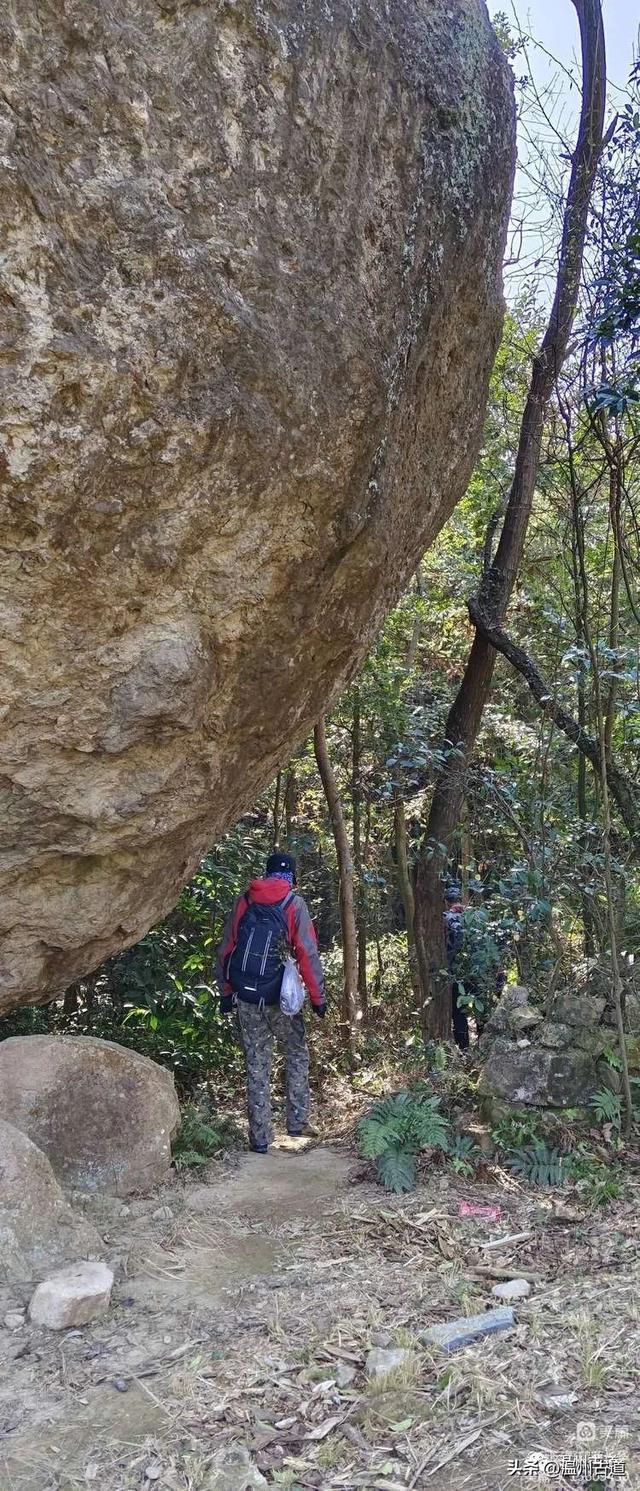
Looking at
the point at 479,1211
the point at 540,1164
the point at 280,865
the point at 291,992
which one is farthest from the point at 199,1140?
the point at 540,1164

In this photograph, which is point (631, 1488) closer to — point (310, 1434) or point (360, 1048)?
point (310, 1434)

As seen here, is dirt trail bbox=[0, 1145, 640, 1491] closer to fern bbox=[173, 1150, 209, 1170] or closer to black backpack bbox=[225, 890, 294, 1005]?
fern bbox=[173, 1150, 209, 1170]

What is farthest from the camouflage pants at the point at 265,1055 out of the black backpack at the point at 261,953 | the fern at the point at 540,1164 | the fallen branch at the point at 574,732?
the fallen branch at the point at 574,732

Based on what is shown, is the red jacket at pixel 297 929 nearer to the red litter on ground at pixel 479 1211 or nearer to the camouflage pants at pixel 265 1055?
the camouflage pants at pixel 265 1055

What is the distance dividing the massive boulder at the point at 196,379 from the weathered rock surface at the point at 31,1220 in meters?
0.96

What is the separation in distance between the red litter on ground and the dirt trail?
62 mm

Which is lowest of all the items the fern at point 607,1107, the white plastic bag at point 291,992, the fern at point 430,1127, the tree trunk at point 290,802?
the fern at point 430,1127

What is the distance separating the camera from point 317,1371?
3400 mm

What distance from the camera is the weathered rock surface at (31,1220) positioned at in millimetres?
4133

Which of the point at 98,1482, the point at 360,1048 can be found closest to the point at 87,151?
the point at 98,1482

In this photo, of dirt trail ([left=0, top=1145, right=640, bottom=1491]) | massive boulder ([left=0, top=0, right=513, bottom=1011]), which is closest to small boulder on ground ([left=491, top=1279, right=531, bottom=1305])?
dirt trail ([left=0, top=1145, right=640, bottom=1491])

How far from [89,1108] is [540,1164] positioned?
7.60 feet

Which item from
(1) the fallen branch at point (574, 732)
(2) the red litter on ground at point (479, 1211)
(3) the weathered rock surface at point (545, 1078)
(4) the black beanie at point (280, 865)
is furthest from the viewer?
(1) the fallen branch at point (574, 732)

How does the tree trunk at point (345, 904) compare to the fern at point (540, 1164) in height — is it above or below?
above
